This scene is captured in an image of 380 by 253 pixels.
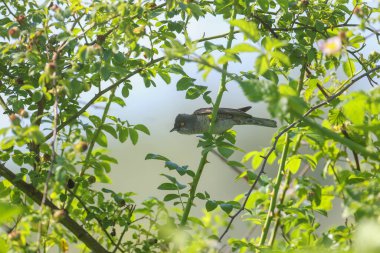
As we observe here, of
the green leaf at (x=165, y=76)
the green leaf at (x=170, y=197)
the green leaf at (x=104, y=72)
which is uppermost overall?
the green leaf at (x=165, y=76)

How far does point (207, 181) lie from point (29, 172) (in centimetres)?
143

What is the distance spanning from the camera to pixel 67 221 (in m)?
2.45

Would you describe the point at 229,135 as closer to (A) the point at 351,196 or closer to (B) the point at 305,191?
(B) the point at 305,191

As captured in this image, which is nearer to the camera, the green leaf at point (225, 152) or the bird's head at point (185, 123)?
the green leaf at point (225, 152)

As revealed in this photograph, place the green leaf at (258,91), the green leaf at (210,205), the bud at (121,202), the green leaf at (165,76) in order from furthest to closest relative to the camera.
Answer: the green leaf at (165,76), the bud at (121,202), the green leaf at (210,205), the green leaf at (258,91)

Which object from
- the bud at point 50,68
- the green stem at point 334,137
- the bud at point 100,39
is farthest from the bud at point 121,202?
the green stem at point 334,137

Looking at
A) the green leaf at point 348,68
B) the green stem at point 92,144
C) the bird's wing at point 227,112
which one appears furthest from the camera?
the bird's wing at point 227,112

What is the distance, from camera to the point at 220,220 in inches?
95.0

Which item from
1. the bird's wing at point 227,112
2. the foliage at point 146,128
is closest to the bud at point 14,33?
the foliage at point 146,128

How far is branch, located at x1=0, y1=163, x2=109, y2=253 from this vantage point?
2.43 meters

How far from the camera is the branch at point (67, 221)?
2434 millimetres

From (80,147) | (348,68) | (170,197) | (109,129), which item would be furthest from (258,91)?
(348,68)

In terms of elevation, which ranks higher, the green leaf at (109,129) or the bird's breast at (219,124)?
the bird's breast at (219,124)

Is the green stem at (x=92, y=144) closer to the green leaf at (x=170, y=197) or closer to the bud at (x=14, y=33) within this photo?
the green leaf at (x=170, y=197)
